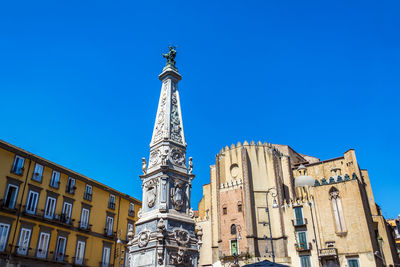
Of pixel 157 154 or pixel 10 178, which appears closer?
pixel 157 154

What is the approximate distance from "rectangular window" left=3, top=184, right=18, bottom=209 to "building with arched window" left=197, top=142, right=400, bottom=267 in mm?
19068

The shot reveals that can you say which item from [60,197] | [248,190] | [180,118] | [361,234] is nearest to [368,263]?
[361,234]

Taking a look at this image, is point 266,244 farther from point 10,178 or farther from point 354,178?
point 10,178

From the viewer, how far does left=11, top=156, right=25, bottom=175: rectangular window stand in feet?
79.8

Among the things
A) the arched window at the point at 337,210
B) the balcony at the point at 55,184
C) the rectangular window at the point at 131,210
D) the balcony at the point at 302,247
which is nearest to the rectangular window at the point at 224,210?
the balcony at the point at 302,247

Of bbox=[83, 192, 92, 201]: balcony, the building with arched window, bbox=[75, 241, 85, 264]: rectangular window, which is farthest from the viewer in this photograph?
the building with arched window

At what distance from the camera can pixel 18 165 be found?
80.9 ft

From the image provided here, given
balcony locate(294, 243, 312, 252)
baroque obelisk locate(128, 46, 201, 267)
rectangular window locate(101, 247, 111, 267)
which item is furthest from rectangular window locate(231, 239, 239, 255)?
baroque obelisk locate(128, 46, 201, 267)

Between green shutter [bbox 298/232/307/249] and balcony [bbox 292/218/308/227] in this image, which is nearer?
green shutter [bbox 298/232/307/249]

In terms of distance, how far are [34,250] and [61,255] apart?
2.28 metres

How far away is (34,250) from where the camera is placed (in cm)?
2353

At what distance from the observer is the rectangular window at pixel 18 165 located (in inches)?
958

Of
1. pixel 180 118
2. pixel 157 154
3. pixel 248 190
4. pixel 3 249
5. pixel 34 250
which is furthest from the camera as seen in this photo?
pixel 248 190

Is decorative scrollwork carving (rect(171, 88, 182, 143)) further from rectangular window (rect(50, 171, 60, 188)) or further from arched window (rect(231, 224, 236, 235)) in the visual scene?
arched window (rect(231, 224, 236, 235))
